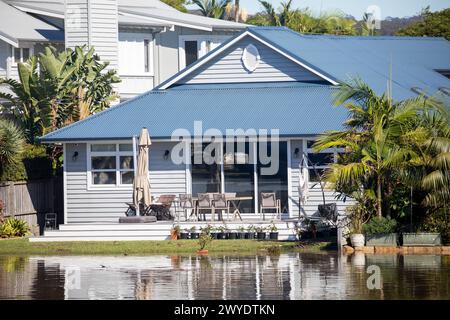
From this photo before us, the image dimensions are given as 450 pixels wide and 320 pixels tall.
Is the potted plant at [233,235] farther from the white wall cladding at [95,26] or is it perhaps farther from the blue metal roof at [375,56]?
the white wall cladding at [95,26]

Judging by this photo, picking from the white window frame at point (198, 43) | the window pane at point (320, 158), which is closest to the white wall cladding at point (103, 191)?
the window pane at point (320, 158)

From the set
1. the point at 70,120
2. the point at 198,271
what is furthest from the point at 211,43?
the point at 198,271

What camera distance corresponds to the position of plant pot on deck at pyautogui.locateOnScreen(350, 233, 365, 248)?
2712cm

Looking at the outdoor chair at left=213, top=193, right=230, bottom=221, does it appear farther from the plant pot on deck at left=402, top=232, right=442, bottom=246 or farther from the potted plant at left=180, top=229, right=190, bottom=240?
the plant pot on deck at left=402, top=232, right=442, bottom=246

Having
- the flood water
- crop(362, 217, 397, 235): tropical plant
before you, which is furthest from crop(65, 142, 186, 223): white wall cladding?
crop(362, 217, 397, 235): tropical plant

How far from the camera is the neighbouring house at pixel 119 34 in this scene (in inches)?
1779

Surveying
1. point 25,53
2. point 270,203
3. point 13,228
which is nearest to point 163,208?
point 270,203

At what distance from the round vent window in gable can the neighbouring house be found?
33.6 ft

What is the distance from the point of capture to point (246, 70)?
35656mm

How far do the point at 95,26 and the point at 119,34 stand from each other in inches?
108

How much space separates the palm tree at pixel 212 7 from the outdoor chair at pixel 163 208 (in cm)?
4391

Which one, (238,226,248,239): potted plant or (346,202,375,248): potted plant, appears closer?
(346,202,375,248): potted plant

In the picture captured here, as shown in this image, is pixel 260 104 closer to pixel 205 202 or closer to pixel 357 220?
pixel 205 202
